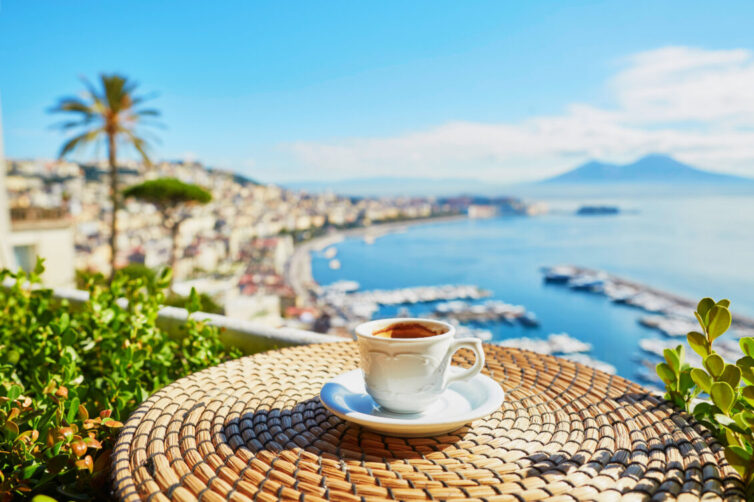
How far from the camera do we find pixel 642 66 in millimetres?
42938

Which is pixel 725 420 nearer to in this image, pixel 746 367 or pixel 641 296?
pixel 746 367

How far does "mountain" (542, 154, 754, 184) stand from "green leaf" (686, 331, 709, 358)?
41.9m

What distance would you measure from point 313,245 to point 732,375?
28888mm

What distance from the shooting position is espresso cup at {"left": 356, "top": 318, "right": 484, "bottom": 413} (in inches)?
24.0

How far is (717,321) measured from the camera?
2.09 ft

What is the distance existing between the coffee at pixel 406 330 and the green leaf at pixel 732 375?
37 centimetres

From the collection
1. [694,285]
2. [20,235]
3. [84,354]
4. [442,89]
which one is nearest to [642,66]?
[442,89]

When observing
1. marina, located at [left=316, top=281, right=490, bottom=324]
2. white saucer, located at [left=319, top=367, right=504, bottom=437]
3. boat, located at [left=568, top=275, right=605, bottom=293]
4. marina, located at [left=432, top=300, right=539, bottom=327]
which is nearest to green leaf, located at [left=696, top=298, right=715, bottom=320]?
white saucer, located at [left=319, top=367, right=504, bottom=437]

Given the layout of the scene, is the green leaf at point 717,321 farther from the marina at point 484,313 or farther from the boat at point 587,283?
the boat at point 587,283

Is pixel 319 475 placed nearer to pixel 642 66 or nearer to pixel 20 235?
pixel 20 235

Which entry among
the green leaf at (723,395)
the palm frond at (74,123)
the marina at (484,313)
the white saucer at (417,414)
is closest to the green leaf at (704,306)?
the green leaf at (723,395)

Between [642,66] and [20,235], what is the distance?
4945 centimetres

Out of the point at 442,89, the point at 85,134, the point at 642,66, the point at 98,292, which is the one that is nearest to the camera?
the point at 98,292

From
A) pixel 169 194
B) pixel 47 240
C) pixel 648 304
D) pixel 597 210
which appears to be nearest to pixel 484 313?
pixel 648 304
